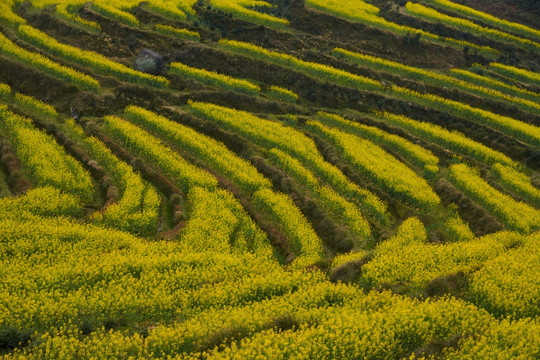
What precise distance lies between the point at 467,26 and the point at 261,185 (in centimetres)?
7582

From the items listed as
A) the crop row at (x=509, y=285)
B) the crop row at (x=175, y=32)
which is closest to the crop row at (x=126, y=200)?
the crop row at (x=509, y=285)

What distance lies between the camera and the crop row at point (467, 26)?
92.4 metres

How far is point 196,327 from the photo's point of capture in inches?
878

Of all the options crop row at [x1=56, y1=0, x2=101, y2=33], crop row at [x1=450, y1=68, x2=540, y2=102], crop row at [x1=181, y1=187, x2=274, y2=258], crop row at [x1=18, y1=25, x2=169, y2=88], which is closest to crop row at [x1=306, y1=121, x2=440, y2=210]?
crop row at [x1=181, y1=187, x2=274, y2=258]

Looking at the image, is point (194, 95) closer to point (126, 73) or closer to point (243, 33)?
point (126, 73)

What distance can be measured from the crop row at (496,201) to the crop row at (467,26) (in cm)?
5580

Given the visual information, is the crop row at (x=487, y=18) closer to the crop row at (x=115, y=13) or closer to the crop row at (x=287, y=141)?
the crop row at (x=287, y=141)

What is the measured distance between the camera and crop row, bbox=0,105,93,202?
39406 mm

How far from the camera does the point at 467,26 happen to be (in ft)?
Result: 317

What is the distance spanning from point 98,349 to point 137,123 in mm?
36927

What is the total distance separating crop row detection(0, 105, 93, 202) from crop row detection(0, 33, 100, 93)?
9822mm

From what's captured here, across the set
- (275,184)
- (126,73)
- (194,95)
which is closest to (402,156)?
(275,184)

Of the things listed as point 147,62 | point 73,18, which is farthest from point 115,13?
point 147,62

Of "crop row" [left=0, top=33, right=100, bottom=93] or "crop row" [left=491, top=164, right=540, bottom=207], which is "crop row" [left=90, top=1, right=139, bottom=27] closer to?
"crop row" [left=0, top=33, right=100, bottom=93]
